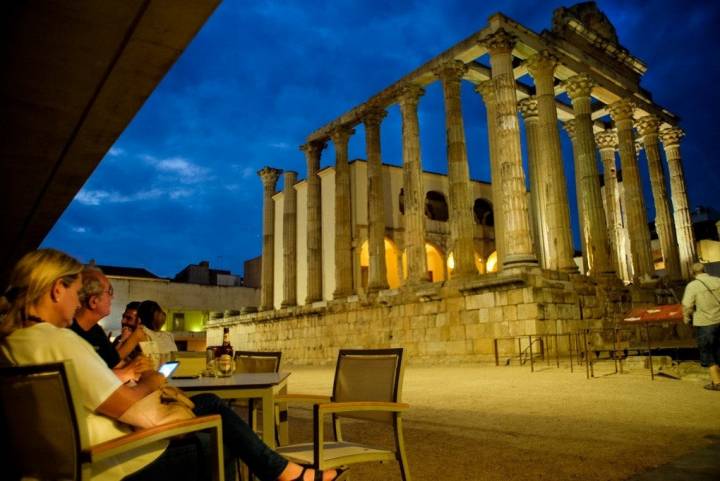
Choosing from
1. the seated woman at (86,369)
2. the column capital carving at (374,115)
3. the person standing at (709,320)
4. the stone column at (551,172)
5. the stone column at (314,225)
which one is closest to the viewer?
the seated woman at (86,369)

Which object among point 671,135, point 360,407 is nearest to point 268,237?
point 671,135

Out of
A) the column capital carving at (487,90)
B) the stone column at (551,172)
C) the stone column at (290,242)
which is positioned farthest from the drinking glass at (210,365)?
the stone column at (290,242)

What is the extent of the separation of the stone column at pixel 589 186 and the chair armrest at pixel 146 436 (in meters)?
17.9

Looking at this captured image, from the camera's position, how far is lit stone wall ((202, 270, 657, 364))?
1482cm

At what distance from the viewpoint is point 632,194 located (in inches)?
838

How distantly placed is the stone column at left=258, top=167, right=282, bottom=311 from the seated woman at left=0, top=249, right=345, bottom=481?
27.7 m

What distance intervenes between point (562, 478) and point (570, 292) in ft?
42.8

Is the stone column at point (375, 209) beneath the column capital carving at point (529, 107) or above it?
beneath

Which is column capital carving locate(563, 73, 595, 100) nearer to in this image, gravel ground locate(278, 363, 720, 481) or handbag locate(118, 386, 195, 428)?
gravel ground locate(278, 363, 720, 481)

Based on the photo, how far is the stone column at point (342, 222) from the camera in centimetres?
2342

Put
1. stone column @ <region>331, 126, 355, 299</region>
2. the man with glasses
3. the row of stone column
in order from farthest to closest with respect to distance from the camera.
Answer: stone column @ <region>331, 126, 355, 299</region>
the row of stone column
the man with glasses

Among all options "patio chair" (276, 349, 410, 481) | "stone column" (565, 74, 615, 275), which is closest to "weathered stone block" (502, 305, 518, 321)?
"stone column" (565, 74, 615, 275)

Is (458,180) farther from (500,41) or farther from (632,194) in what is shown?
(632,194)

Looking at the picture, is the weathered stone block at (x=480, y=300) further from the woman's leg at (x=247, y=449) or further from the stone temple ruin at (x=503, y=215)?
the woman's leg at (x=247, y=449)
